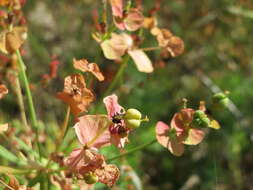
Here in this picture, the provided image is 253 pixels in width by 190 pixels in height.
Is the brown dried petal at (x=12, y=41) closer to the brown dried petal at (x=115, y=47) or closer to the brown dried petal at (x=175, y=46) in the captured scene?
the brown dried petal at (x=115, y=47)

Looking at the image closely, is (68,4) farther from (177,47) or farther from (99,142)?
(99,142)

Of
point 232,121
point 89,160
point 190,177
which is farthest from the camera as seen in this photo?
point 232,121

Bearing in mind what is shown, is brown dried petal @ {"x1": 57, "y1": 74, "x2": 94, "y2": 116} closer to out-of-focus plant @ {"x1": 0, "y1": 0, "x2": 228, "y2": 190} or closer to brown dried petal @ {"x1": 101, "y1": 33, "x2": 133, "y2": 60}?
out-of-focus plant @ {"x1": 0, "y1": 0, "x2": 228, "y2": 190}

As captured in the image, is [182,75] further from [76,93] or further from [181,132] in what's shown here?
A: [76,93]

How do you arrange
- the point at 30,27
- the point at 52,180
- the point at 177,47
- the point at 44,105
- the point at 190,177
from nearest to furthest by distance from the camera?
1. the point at 52,180
2. the point at 177,47
3. the point at 190,177
4. the point at 44,105
5. the point at 30,27

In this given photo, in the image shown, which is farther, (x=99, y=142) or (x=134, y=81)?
(x=134, y=81)

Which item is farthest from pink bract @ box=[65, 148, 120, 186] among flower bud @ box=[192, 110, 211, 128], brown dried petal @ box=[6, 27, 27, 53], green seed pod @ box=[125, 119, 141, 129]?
brown dried petal @ box=[6, 27, 27, 53]

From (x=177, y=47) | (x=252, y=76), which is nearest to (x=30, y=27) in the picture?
(x=252, y=76)
